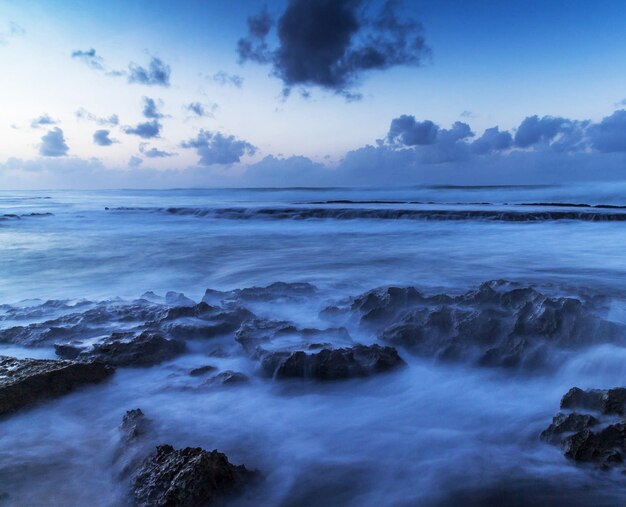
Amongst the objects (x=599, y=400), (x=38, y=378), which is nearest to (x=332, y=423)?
(x=599, y=400)

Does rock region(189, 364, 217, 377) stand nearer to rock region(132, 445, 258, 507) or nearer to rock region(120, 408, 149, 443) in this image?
rock region(120, 408, 149, 443)

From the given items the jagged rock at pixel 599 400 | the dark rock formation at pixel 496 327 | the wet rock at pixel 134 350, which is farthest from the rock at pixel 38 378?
the jagged rock at pixel 599 400

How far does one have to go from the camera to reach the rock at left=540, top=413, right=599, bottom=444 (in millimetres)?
2371

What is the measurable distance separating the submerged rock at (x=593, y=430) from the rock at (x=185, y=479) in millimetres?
1641

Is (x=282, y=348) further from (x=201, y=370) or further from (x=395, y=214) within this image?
(x=395, y=214)

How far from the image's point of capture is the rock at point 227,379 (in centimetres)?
331

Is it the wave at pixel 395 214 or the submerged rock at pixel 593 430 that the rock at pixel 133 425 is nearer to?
the submerged rock at pixel 593 430

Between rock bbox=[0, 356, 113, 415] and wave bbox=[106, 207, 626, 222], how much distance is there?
16420mm

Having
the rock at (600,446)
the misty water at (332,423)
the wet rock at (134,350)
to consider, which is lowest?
the misty water at (332,423)

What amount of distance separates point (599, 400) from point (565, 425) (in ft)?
1.00

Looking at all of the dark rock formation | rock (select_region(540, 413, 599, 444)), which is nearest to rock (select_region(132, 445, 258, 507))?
rock (select_region(540, 413, 599, 444))

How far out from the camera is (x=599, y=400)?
8.37 ft

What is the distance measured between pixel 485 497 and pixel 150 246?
1117cm

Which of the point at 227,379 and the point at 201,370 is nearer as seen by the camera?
the point at 227,379
